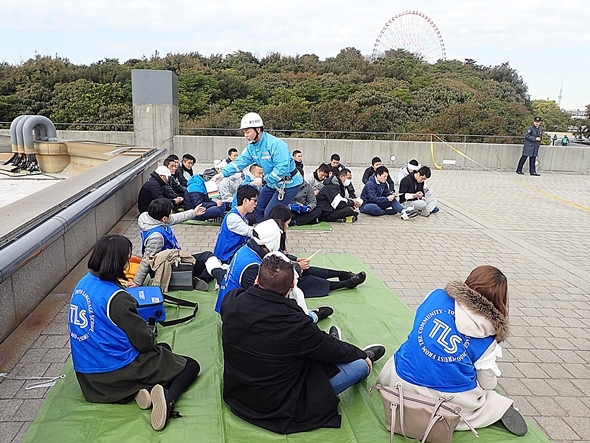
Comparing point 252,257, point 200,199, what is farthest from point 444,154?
point 252,257

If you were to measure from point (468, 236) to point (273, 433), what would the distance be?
22.4 ft

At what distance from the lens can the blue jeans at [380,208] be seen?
10312 mm

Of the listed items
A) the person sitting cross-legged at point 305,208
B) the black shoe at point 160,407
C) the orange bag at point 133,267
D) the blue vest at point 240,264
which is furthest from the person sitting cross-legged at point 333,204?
the black shoe at point 160,407

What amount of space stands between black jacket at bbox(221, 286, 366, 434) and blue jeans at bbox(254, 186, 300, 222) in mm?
4753

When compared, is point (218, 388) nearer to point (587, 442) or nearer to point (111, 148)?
point (587, 442)

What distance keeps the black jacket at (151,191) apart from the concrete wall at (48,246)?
1.45 feet

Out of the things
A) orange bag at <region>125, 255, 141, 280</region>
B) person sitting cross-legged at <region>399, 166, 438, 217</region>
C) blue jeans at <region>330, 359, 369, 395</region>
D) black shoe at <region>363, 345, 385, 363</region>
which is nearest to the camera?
blue jeans at <region>330, 359, 369, 395</region>

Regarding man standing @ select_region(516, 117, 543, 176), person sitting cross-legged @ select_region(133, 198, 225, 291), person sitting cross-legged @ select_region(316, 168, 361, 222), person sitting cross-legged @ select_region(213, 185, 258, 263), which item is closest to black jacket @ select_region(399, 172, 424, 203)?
person sitting cross-legged @ select_region(316, 168, 361, 222)

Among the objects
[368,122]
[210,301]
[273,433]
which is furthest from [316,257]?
[368,122]

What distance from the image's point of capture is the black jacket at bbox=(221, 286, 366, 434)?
117 inches

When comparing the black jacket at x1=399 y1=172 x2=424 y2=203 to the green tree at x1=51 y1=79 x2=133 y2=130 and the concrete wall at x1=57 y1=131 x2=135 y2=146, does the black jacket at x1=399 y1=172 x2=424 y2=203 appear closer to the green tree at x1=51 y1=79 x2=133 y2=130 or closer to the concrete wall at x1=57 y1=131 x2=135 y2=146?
the concrete wall at x1=57 y1=131 x2=135 y2=146

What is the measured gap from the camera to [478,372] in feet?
10.3

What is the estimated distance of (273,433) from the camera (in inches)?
124

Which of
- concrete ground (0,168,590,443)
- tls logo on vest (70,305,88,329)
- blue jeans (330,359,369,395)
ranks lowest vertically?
concrete ground (0,168,590,443)
